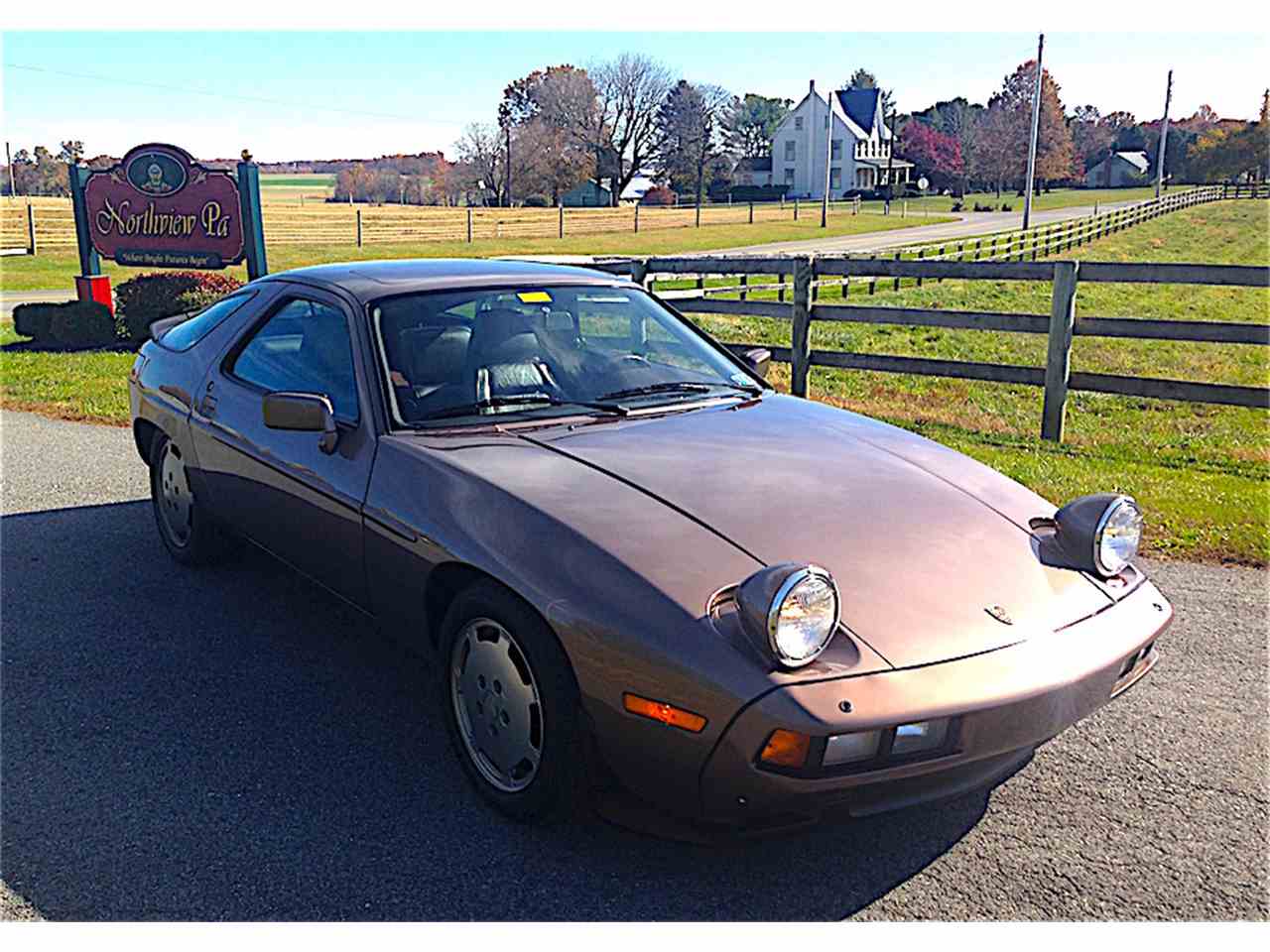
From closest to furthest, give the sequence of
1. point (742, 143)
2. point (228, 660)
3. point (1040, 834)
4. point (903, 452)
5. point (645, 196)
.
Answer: point (1040, 834) < point (903, 452) < point (228, 660) < point (645, 196) < point (742, 143)

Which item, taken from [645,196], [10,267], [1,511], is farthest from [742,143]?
[1,511]

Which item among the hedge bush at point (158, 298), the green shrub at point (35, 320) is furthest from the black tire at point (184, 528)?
the green shrub at point (35, 320)

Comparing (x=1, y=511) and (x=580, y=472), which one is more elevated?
(x=580, y=472)

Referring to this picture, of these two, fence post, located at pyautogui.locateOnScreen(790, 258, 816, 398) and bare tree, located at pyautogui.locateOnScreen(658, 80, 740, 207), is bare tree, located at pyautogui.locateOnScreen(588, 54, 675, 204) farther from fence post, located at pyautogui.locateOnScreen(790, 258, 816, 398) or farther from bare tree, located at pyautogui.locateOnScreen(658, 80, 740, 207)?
fence post, located at pyautogui.locateOnScreen(790, 258, 816, 398)

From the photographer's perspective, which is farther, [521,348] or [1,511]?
[1,511]

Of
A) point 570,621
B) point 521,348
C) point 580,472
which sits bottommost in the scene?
point 570,621

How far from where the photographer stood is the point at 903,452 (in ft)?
12.7

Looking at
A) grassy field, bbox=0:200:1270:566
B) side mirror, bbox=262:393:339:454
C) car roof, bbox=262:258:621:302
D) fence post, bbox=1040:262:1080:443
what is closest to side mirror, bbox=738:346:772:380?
car roof, bbox=262:258:621:302

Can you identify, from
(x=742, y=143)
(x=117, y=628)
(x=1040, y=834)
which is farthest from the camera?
(x=742, y=143)

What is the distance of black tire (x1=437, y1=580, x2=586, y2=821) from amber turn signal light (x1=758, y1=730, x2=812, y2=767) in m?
0.55

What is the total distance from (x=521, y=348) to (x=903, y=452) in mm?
1393

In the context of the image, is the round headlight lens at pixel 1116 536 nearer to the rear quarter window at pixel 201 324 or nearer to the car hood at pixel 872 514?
the car hood at pixel 872 514

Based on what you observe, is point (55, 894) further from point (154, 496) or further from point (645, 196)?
point (645, 196)

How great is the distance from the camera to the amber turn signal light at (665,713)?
2.64 meters
